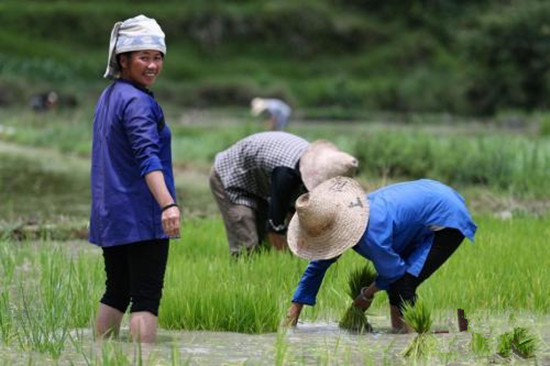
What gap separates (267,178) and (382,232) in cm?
183

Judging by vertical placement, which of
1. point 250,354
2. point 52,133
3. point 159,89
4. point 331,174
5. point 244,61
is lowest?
point 250,354

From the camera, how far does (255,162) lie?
651 centimetres

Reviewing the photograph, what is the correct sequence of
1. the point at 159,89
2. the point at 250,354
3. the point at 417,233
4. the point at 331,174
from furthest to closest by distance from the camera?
1. the point at 159,89
2. the point at 331,174
3. the point at 417,233
4. the point at 250,354

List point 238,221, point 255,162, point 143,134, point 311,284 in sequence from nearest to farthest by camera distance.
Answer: point 143,134 < point 311,284 < point 255,162 < point 238,221

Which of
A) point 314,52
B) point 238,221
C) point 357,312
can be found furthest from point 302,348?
point 314,52

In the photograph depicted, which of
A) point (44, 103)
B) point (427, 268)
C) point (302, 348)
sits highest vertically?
point (44, 103)

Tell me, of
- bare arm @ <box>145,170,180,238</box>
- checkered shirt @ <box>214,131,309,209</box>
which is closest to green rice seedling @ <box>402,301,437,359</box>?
bare arm @ <box>145,170,180,238</box>

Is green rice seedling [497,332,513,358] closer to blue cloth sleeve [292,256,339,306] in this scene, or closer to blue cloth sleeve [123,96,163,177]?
blue cloth sleeve [292,256,339,306]

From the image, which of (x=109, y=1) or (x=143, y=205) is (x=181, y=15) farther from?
(x=143, y=205)

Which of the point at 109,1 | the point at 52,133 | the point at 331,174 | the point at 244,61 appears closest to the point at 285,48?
the point at 244,61

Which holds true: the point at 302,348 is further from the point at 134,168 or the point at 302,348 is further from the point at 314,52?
the point at 314,52

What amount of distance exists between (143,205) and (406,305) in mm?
1161

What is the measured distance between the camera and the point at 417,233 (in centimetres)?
509

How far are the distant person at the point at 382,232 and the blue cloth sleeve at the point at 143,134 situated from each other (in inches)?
29.0
